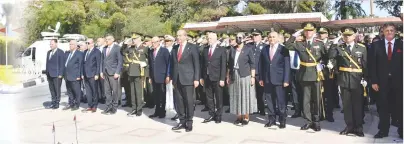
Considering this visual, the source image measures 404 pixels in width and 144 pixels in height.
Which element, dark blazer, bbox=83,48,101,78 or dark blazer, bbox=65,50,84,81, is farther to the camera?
dark blazer, bbox=65,50,84,81

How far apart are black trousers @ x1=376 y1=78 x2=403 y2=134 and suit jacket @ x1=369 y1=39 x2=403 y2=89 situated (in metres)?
0.04

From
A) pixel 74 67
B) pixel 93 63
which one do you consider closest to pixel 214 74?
pixel 93 63

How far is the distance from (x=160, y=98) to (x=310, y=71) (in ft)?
8.12

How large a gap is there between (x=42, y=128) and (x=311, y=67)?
3909 millimetres

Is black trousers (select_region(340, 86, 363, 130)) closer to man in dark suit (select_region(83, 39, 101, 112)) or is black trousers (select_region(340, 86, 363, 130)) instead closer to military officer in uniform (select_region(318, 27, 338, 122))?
military officer in uniform (select_region(318, 27, 338, 122))

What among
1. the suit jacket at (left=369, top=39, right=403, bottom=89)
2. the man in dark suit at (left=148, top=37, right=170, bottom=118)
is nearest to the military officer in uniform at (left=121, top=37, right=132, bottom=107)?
the man in dark suit at (left=148, top=37, right=170, bottom=118)

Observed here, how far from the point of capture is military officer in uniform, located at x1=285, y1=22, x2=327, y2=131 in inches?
208

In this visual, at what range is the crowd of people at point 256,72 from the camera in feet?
16.1

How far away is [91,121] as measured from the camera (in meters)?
6.46

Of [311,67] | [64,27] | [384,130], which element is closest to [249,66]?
[311,67]

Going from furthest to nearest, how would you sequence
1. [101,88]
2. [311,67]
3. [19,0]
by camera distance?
[101,88] → [311,67] → [19,0]

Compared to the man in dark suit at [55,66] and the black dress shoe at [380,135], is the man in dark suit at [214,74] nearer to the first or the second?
the black dress shoe at [380,135]

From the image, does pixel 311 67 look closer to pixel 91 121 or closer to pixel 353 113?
pixel 353 113

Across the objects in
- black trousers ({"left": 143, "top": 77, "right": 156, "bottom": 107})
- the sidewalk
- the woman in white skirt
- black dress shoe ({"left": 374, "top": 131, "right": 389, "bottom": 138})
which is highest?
the woman in white skirt
